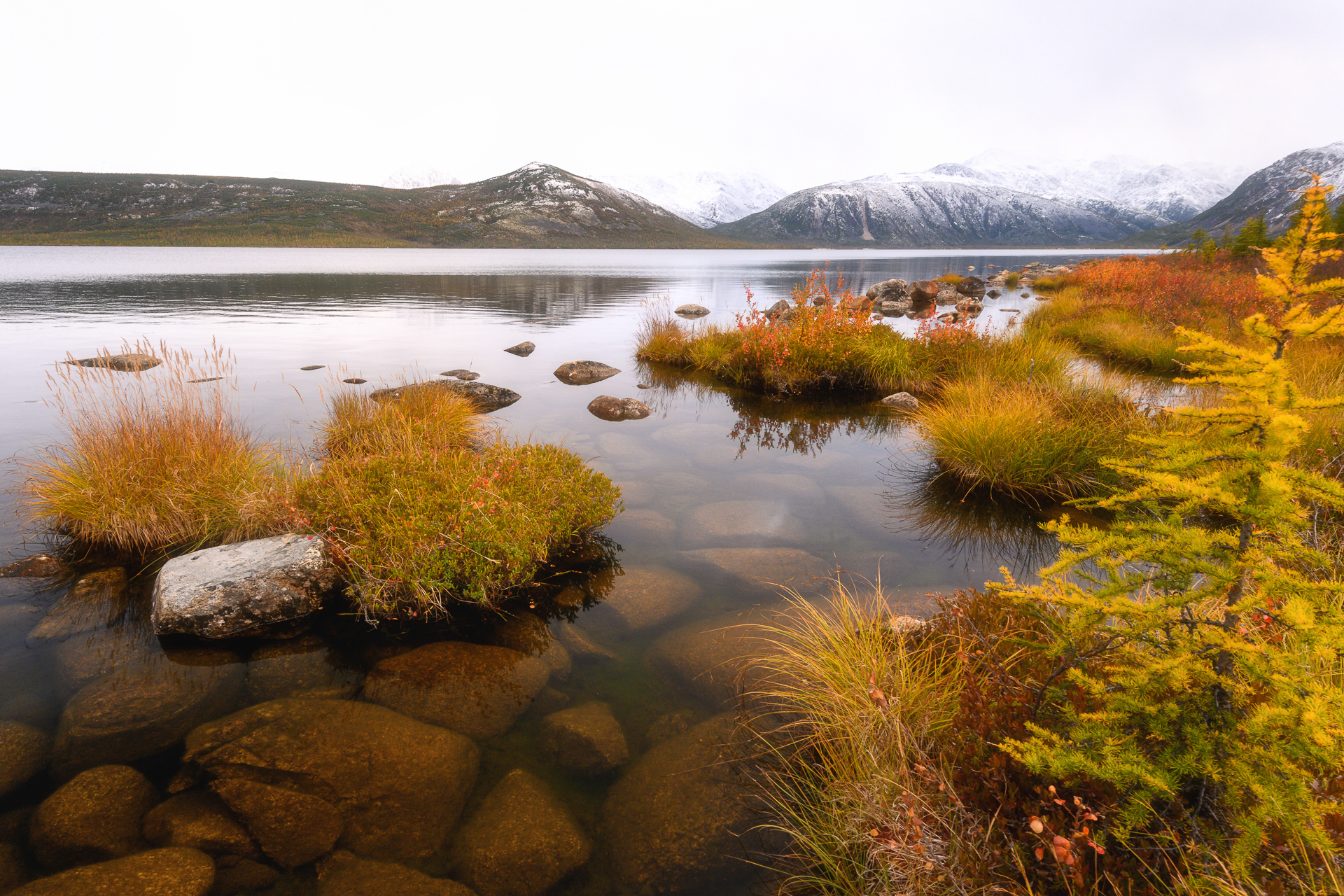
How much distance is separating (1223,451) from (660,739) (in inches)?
150

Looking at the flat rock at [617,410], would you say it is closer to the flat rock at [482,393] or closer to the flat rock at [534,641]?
the flat rock at [482,393]

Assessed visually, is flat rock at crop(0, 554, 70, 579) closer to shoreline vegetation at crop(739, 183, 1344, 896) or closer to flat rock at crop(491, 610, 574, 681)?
flat rock at crop(491, 610, 574, 681)

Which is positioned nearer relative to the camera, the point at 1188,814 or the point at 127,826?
the point at 1188,814

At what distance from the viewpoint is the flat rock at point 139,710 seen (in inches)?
A: 163

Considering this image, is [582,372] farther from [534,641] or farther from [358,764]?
[358,764]

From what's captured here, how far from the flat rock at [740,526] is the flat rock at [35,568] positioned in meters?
6.87

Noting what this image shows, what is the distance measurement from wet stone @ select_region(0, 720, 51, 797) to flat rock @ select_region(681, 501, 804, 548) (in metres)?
5.70

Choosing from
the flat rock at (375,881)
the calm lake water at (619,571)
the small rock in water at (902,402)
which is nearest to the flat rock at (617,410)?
the calm lake water at (619,571)

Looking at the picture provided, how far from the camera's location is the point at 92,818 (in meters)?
3.60

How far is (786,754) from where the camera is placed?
164 inches

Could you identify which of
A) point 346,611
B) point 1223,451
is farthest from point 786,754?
point 346,611

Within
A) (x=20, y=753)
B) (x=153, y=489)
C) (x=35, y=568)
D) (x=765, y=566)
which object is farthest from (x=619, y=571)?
(x=35, y=568)

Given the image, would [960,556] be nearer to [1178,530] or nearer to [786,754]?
[786,754]

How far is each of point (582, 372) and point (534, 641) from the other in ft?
38.5
